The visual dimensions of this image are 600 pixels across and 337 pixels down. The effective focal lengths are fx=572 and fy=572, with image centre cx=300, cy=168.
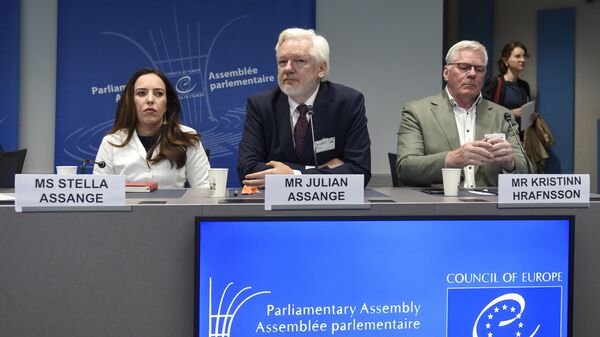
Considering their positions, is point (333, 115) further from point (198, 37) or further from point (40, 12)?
point (40, 12)

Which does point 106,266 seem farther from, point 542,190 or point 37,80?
point 37,80

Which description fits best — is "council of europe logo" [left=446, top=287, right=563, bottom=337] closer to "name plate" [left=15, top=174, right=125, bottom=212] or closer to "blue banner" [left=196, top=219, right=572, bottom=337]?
"blue banner" [left=196, top=219, right=572, bottom=337]

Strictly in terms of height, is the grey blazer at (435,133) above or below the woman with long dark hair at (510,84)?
below

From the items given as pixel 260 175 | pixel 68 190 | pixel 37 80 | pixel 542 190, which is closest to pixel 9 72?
pixel 37 80

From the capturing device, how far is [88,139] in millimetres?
4238

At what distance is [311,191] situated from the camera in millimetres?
1364

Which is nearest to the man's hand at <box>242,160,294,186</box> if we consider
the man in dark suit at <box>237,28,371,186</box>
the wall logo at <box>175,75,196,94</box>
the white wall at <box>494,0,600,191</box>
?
the man in dark suit at <box>237,28,371,186</box>

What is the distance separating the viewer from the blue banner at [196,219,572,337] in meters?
1.30

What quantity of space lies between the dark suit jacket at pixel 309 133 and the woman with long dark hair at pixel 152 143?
306 millimetres

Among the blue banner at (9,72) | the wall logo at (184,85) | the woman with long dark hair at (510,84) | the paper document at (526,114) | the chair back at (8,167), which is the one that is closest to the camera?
the chair back at (8,167)

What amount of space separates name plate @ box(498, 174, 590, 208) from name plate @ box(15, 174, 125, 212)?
94 cm

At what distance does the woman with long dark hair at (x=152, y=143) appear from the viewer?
8.22ft

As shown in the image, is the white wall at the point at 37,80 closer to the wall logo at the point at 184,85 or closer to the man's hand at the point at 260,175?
the wall logo at the point at 184,85

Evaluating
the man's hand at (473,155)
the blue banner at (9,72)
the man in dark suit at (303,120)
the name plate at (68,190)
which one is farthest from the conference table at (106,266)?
the blue banner at (9,72)
